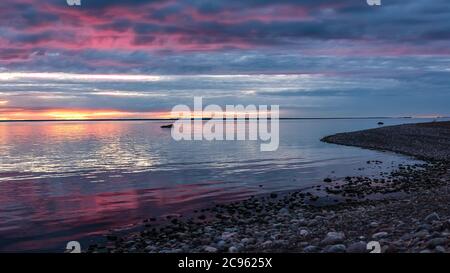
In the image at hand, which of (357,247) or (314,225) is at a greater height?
(357,247)

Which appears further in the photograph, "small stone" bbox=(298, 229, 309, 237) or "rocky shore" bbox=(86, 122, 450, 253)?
"small stone" bbox=(298, 229, 309, 237)

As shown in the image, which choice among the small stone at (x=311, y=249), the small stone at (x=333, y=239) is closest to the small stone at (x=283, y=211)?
the small stone at (x=333, y=239)

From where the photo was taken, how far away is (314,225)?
14086mm

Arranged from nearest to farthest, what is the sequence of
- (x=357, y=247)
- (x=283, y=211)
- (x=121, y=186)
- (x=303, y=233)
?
(x=357, y=247) → (x=303, y=233) → (x=283, y=211) → (x=121, y=186)

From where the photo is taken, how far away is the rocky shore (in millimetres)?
10523

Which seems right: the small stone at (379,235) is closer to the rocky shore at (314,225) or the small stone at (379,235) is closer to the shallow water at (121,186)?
the rocky shore at (314,225)

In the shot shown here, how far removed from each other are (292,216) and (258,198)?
5148 millimetres

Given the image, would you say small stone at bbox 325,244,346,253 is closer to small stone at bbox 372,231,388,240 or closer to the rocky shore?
Answer: the rocky shore

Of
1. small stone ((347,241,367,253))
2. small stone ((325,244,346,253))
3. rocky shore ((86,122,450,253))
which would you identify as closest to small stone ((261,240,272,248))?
rocky shore ((86,122,450,253))

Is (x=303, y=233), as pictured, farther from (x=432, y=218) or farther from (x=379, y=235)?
(x=432, y=218)

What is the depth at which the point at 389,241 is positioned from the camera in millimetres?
9922

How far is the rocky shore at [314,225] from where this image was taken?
10.5 metres

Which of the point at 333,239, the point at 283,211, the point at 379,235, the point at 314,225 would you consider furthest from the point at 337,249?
the point at 283,211
